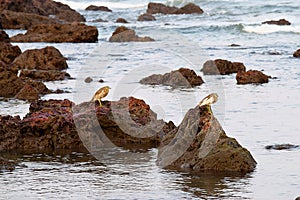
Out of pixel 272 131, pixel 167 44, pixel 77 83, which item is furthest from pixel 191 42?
pixel 272 131

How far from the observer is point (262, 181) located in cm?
871

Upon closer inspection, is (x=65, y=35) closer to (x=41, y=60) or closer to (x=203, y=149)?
(x=41, y=60)

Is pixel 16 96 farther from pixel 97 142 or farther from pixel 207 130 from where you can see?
pixel 207 130

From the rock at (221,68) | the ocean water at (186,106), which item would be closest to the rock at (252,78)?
the ocean water at (186,106)

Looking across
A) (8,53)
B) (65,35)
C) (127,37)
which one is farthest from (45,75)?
(127,37)

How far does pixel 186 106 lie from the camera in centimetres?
1390

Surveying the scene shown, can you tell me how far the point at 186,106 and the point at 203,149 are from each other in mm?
4579

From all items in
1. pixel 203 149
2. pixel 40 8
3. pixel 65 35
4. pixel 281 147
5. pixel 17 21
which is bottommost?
pixel 281 147

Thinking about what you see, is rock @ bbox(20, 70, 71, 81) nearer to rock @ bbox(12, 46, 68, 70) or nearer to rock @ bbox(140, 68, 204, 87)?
rock @ bbox(12, 46, 68, 70)

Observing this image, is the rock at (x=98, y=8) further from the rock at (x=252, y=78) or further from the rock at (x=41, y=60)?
the rock at (x=252, y=78)

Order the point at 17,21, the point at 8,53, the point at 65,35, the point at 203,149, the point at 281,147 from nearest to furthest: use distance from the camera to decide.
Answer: the point at 203,149, the point at 281,147, the point at 8,53, the point at 65,35, the point at 17,21

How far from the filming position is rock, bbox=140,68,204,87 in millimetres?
16828

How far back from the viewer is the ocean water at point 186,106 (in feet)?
27.8

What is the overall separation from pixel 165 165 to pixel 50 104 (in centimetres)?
253
